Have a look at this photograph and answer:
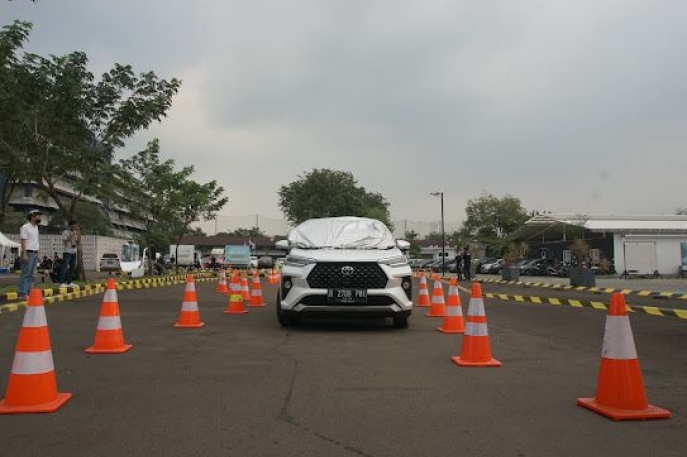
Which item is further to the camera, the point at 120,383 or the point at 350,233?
the point at 350,233

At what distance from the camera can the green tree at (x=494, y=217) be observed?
77.1 m

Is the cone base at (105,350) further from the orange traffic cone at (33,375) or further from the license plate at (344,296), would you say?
the license plate at (344,296)

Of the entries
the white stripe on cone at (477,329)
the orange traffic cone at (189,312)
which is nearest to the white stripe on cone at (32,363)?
the white stripe on cone at (477,329)

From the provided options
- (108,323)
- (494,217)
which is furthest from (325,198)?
(108,323)

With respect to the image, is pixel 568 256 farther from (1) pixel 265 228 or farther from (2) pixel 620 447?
(1) pixel 265 228

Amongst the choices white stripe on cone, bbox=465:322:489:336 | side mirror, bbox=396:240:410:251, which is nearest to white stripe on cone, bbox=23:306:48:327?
white stripe on cone, bbox=465:322:489:336

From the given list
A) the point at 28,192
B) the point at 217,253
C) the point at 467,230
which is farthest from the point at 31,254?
the point at 467,230

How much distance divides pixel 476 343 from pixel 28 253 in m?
10.2

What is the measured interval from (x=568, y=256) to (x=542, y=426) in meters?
42.6

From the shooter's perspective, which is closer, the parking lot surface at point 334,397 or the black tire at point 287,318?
the parking lot surface at point 334,397

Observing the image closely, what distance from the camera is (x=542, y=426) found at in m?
4.23

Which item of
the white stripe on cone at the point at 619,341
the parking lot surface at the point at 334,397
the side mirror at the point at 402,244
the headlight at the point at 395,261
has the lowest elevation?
the parking lot surface at the point at 334,397

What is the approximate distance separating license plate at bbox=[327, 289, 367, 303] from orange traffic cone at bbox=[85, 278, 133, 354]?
2.92m

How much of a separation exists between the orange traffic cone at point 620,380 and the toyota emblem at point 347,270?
14.8ft
